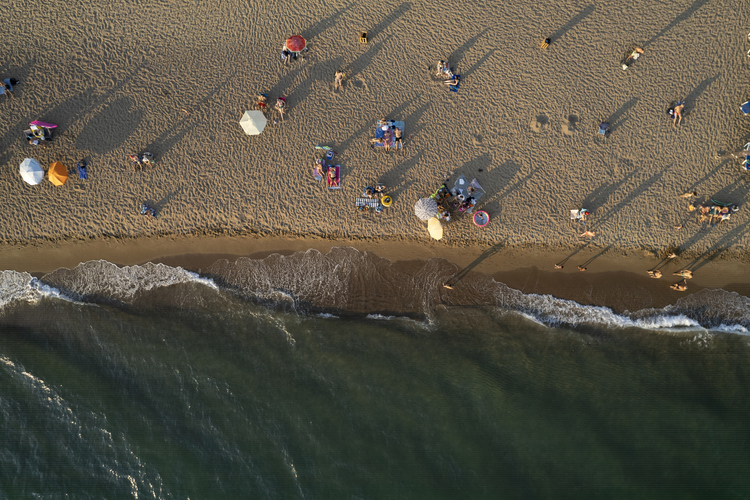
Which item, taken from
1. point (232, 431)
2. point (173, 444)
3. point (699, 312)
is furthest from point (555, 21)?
point (173, 444)

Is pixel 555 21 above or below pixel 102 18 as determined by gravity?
below

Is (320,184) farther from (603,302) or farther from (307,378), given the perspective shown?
(603,302)

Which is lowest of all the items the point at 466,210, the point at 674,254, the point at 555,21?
the point at 674,254

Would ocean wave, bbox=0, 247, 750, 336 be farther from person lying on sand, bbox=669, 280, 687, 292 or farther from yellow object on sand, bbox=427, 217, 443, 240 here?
yellow object on sand, bbox=427, 217, 443, 240

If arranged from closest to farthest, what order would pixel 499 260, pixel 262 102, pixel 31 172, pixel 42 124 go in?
pixel 31 172 → pixel 42 124 → pixel 262 102 → pixel 499 260

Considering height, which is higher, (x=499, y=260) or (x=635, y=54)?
(x=635, y=54)

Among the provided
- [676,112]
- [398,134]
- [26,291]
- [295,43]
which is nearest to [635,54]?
[676,112]

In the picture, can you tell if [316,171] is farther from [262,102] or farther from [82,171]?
[82,171]

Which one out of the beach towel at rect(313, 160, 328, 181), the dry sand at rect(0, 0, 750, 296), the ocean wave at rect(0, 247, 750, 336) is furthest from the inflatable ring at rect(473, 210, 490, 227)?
the beach towel at rect(313, 160, 328, 181)
